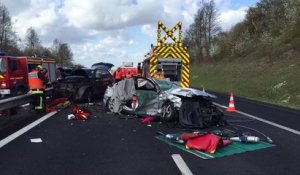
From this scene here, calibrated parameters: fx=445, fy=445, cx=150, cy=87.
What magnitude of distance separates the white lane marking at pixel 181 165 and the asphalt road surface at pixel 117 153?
0.07 m

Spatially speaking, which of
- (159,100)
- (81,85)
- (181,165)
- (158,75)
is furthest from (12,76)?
(181,165)

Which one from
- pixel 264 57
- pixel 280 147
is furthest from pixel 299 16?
pixel 280 147

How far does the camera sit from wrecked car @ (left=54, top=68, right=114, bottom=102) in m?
19.0

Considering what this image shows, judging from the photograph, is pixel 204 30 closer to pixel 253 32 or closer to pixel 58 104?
pixel 253 32

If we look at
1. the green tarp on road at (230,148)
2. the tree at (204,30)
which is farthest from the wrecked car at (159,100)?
the tree at (204,30)

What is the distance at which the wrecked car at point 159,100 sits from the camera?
11.9 m

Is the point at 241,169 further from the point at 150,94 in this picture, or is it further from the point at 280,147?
the point at 150,94

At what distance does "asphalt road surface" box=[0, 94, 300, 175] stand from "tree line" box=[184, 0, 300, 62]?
2740 centimetres

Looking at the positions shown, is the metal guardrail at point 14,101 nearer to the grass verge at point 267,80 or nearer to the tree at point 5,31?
the grass verge at point 267,80

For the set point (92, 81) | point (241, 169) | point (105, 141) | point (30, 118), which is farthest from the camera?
point (92, 81)

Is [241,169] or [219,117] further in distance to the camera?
[219,117]

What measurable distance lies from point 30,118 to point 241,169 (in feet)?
27.8

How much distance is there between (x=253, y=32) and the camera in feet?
168

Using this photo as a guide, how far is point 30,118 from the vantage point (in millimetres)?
13727
